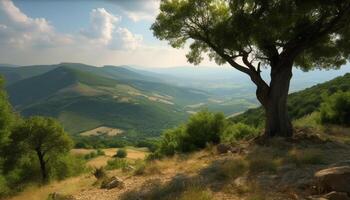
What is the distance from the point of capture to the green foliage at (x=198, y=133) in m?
26.7

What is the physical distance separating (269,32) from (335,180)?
10689 mm

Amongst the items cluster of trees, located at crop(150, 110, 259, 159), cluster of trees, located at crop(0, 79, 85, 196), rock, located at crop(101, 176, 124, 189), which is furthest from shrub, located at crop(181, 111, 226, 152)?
cluster of trees, located at crop(0, 79, 85, 196)

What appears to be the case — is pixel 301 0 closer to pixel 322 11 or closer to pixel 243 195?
pixel 322 11

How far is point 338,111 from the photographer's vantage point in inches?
1155

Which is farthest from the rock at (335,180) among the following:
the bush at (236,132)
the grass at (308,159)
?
the bush at (236,132)

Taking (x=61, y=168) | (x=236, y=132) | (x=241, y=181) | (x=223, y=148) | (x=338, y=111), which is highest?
(x=338, y=111)

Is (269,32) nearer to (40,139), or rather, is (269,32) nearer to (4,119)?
(4,119)

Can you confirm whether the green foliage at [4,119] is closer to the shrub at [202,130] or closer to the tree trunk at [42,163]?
the tree trunk at [42,163]

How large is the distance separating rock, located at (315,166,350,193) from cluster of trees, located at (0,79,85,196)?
94.1 ft

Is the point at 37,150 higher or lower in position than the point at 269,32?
lower

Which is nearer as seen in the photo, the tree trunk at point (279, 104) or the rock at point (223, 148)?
the rock at point (223, 148)

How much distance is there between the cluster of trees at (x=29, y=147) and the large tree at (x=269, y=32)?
61.6ft

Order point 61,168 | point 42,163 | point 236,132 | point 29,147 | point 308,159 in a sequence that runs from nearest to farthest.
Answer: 1. point 308,159
2. point 236,132
3. point 29,147
4. point 42,163
5. point 61,168

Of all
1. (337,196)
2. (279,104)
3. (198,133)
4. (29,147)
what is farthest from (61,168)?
(337,196)
